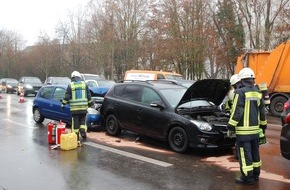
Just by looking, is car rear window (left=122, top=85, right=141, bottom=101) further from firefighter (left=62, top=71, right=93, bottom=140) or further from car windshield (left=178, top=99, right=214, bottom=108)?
car windshield (left=178, top=99, right=214, bottom=108)

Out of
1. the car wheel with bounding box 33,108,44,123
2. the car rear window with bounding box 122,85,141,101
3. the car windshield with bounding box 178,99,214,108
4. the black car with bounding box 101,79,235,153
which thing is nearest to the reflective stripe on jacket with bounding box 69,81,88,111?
the black car with bounding box 101,79,235,153

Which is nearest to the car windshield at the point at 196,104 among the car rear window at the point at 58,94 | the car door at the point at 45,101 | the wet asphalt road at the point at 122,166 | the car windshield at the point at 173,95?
the car windshield at the point at 173,95

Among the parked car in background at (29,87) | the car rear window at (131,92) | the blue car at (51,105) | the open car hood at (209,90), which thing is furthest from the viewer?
the parked car in background at (29,87)

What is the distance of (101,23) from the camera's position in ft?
140

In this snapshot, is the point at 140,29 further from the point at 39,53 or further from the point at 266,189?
the point at 266,189

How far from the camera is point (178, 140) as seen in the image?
8250mm

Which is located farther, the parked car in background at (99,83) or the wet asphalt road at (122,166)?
the parked car in background at (99,83)

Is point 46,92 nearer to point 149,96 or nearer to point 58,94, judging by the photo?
point 58,94

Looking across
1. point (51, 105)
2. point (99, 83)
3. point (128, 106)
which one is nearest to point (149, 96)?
point (128, 106)

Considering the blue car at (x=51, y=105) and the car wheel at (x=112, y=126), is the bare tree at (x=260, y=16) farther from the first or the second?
the car wheel at (x=112, y=126)

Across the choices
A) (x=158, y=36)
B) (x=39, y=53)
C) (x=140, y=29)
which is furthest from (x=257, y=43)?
(x=39, y=53)

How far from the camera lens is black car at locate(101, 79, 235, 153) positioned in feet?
25.9

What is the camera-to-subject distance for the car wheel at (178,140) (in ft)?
26.4

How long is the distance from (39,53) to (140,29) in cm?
2251
